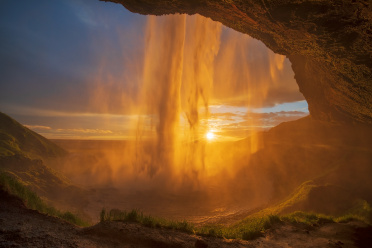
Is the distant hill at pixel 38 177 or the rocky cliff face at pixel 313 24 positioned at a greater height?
the rocky cliff face at pixel 313 24

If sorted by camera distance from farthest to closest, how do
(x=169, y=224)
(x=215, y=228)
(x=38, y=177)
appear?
(x=38, y=177)
(x=215, y=228)
(x=169, y=224)

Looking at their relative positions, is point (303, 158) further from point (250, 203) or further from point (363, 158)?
point (250, 203)

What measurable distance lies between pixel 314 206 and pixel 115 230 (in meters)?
18.2

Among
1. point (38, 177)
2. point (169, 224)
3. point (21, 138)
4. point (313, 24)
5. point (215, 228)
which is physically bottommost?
point (38, 177)

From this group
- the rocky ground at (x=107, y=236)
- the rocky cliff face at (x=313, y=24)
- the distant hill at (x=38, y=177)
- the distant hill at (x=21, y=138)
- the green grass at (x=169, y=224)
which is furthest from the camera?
the distant hill at (x=21, y=138)

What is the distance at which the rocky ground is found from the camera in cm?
502

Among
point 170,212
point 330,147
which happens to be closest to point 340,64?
point 170,212

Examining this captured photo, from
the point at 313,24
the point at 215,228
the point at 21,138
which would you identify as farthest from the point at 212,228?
the point at 21,138

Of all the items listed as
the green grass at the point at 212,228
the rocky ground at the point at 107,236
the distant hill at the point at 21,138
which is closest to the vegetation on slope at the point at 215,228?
the green grass at the point at 212,228

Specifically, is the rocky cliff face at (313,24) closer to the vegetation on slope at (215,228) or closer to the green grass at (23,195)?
the vegetation on slope at (215,228)

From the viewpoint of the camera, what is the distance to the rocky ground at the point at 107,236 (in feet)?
16.5

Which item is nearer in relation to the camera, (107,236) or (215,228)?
(107,236)

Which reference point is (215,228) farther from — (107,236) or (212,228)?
(107,236)

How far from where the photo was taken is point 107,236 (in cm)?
601
